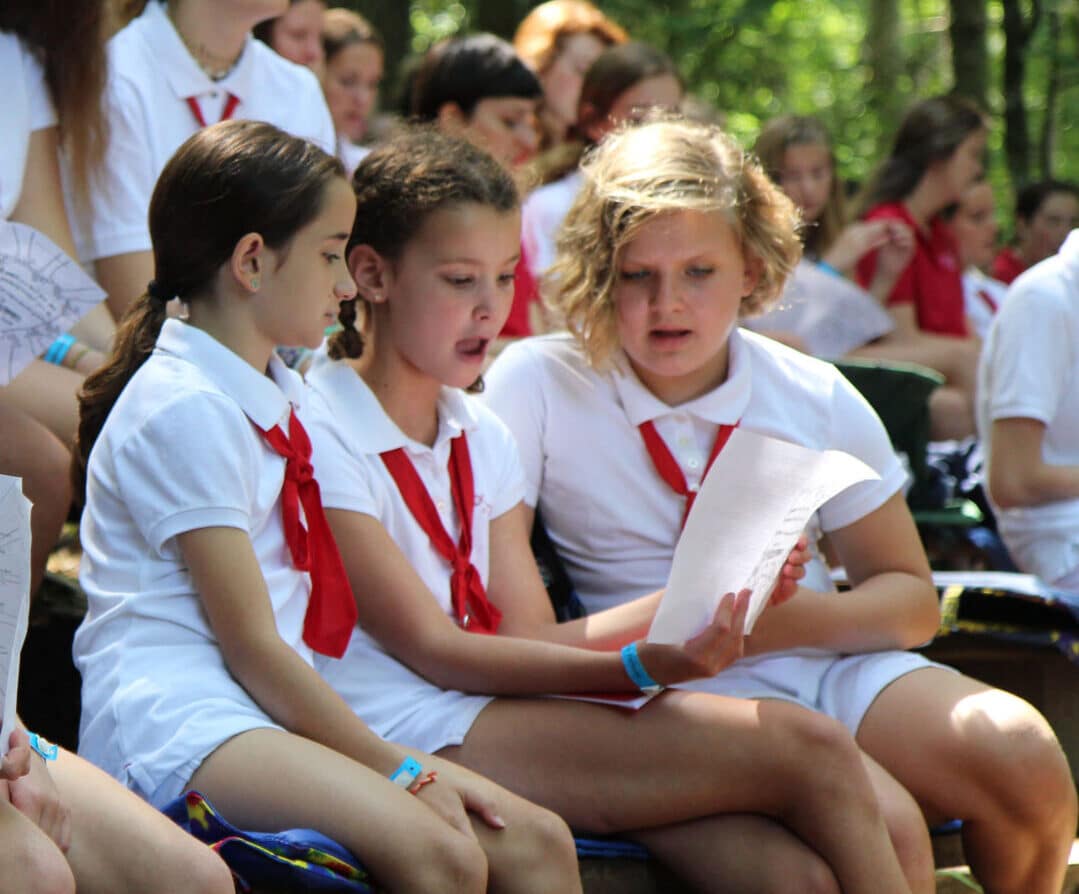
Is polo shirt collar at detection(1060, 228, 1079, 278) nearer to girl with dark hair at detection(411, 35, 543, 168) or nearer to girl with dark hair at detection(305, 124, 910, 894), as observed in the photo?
girl with dark hair at detection(305, 124, 910, 894)

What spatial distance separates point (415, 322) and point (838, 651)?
3.36 ft

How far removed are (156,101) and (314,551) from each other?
153cm

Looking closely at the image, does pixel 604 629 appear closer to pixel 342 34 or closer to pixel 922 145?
pixel 342 34

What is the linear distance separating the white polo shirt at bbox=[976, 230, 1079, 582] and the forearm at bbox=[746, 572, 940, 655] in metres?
0.89

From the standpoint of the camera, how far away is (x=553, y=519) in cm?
303

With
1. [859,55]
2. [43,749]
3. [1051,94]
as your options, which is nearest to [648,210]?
[43,749]

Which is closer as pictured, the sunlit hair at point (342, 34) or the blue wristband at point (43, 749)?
the blue wristband at point (43, 749)

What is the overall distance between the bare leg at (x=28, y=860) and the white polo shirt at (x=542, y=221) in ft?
10.1

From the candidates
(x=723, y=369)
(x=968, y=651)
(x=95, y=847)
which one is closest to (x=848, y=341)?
(x=968, y=651)

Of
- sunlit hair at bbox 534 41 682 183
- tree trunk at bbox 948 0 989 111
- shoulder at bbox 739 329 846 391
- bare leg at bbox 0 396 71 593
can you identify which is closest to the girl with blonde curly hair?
shoulder at bbox 739 329 846 391

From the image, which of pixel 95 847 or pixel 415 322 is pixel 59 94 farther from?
pixel 95 847

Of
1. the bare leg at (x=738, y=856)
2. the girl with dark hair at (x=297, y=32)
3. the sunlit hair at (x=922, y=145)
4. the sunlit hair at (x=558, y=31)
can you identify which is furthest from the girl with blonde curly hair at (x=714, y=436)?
the sunlit hair at (x=922, y=145)

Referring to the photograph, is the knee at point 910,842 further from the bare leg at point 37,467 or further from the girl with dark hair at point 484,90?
the girl with dark hair at point 484,90

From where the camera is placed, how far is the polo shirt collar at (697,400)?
9.75ft
